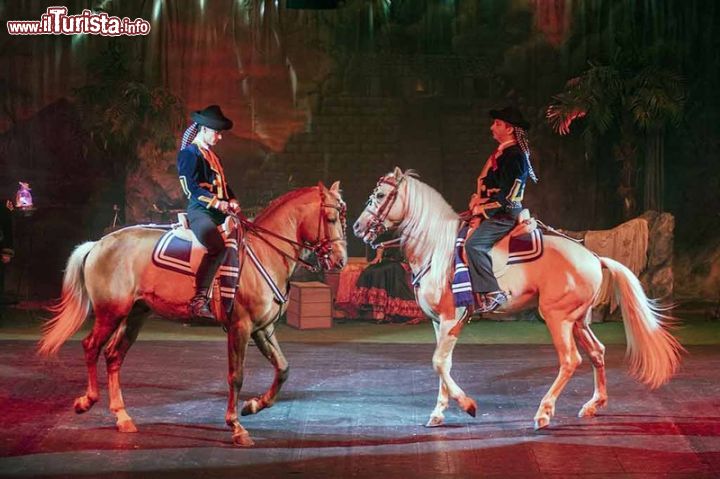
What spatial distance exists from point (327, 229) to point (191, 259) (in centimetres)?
88

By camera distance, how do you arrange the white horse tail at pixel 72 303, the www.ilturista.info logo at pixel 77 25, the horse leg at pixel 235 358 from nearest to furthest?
the horse leg at pixel 235 358 < the white horse tail at pixel 72 303 < the www.ilturista.info logo at pixel 77 25

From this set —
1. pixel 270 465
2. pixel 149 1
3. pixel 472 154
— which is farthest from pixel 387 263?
pixel 270 465

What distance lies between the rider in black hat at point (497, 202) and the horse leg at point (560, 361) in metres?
0.39

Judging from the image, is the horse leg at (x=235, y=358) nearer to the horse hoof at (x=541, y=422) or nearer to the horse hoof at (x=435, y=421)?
the horse hoof at (x=435, y=421)

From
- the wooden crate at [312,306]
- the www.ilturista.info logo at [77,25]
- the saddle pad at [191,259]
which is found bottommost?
the wooden crate at [312,306]

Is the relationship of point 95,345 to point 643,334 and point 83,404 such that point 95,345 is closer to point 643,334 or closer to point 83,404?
point 83,404

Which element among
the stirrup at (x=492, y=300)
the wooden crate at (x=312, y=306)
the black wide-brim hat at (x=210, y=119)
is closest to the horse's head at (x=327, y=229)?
the black wide-brim hat at (x=210, y=119)

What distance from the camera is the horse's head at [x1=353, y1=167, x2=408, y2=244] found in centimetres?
711

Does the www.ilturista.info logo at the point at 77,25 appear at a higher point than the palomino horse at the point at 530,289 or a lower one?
higher

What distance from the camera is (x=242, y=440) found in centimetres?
639

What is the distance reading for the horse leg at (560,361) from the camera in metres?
6.78

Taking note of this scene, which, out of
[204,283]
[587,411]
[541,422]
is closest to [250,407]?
[204,283]

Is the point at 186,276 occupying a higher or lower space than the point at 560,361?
higher

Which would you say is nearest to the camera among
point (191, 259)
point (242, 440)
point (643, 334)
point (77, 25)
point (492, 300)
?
point (242, 440)
